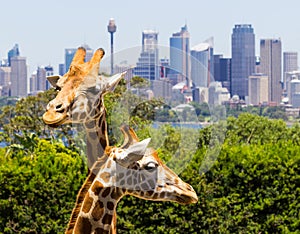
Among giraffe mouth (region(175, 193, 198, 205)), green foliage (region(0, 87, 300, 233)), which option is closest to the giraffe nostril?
giraffe mouth (region(175, 193, 198, 205))

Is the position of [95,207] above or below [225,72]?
below

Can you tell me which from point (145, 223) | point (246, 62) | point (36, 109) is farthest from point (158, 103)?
point (246, 62)

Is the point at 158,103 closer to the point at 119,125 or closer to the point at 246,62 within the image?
the point at 119,125

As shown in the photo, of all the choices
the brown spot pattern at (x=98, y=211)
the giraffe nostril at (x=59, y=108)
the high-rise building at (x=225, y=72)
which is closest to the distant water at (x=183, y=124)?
the brown spot pattern at (x=98, y=211)

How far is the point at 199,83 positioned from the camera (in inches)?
453

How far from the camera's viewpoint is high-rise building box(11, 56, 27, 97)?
124 m

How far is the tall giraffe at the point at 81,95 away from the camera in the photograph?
9.69 m

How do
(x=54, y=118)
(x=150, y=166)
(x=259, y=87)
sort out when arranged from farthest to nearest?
(x=259, y=87), (x=150, y=166), (x=54, y=118)

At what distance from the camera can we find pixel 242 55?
178375 millimetres

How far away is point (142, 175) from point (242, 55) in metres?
170

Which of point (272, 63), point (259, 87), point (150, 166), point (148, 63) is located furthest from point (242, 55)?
point (150, 166)

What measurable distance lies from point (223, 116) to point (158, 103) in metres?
0.80

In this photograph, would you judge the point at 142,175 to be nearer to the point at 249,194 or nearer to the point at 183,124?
the point at 183,124

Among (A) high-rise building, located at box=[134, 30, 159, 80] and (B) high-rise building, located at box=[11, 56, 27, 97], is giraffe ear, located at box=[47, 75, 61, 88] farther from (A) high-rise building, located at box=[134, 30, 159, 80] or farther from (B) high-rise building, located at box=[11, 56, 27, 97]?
(B) high-rise building, located at box=[11, 56, 27, 97]
